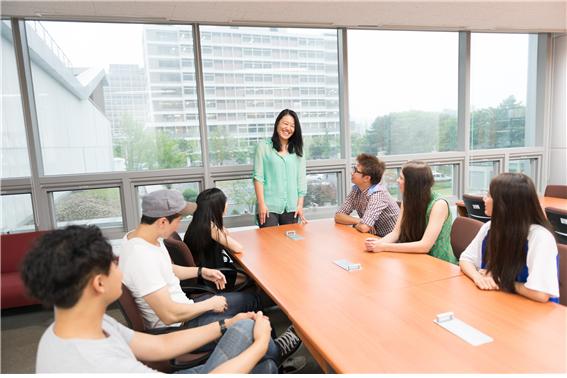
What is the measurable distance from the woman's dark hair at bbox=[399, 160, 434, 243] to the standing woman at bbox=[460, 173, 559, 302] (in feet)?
2.04

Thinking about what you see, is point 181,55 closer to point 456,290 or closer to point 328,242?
point 328,242

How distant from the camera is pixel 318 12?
A: 3.95m

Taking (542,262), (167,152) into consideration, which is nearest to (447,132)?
(167,152)

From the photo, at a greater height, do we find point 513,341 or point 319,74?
point 319,74

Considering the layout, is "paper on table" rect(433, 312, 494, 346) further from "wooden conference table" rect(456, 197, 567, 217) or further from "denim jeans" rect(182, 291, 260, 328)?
"wooden conference table" rect(456, 197, 567, 217)

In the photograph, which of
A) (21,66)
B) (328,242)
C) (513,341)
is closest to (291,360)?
(328,242)

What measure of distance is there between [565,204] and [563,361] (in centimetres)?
317

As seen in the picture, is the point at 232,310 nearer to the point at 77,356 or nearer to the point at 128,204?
the point at 77,356

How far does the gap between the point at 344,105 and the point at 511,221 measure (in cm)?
335

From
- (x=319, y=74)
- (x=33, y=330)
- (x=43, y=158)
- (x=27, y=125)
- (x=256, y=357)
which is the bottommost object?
(x=33, y=330)

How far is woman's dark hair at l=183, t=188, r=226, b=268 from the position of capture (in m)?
2.58

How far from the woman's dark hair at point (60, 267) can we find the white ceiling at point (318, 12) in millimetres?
2955

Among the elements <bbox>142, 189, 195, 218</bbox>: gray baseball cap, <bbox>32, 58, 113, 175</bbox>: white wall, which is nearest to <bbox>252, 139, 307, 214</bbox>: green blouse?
<bbox>142, 189, 195, 218</bbox>: gray baseball cap

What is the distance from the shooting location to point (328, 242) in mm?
2750
